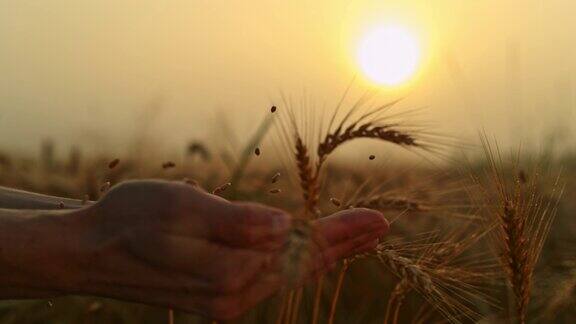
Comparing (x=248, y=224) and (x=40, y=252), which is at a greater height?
(x=248, y=224)

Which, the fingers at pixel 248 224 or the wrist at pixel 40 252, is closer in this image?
the fingers at pixel 248 224

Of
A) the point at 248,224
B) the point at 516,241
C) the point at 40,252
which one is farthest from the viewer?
the point at 516,241

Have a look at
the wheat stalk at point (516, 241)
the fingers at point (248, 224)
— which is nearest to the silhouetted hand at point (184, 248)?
the fingers at point (248, 224)

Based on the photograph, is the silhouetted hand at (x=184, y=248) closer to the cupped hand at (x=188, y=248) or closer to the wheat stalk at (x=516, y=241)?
the cupped hand at (x=188, y=248)

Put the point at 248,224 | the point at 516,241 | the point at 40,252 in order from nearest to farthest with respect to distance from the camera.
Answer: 1. the point at 248,224
2. the point at 40,252
3. the point at 516,241

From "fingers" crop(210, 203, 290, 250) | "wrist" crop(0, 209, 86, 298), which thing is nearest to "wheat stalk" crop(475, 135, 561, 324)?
"fingers" crop(210, 203, 290, 250)

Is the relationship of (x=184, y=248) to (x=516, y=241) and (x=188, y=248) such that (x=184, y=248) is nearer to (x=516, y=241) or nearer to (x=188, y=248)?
(x=188, y=248)

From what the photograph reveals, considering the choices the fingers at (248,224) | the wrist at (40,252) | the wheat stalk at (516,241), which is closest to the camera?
the fingers at (248,224)

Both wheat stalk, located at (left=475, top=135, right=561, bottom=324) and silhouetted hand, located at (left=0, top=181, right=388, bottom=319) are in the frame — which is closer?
silhouetted hand, located at (left=0, top=181, right=388, bottom=319)

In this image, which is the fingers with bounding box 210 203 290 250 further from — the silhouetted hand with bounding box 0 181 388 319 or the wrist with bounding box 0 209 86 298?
the wrist with bounding box 0 209 86 298

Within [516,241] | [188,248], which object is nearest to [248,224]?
[188,248]
